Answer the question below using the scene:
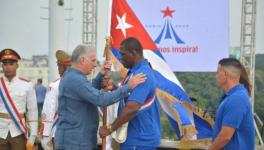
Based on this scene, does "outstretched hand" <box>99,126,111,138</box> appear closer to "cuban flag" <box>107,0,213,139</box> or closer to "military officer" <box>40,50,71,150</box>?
"military officer" <box>40,50,71,150</box>

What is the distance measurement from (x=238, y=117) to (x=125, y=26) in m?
2.24

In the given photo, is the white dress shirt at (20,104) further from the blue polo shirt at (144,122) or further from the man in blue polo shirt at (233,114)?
the man in blue polo shirt at (233,114)

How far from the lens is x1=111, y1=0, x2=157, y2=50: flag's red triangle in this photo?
585cm

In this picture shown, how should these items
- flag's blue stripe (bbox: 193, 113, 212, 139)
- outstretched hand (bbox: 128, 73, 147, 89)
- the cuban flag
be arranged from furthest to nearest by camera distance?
flag's blue stripe (bbox: 193, 113, 212, 139) < the cuban flag < outstretched hand (bbox: 128, 73, 147, 89)

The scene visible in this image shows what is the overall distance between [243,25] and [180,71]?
3499 mm

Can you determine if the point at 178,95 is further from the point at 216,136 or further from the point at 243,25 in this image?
the point at 243,25

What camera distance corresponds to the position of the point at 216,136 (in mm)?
4164

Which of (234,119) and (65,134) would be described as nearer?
(234,119)

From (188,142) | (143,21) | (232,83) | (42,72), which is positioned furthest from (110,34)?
(42,72)

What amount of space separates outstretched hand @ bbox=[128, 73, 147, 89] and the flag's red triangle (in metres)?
1.50

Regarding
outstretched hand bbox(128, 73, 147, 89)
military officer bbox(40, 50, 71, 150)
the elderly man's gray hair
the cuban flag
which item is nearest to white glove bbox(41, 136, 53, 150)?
military officer bbox(40, 50, 71, 150)

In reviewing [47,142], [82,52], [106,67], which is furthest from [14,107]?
[82,52]

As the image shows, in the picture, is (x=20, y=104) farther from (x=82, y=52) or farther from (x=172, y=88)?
(x=172, y=88)

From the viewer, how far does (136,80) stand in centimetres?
429
